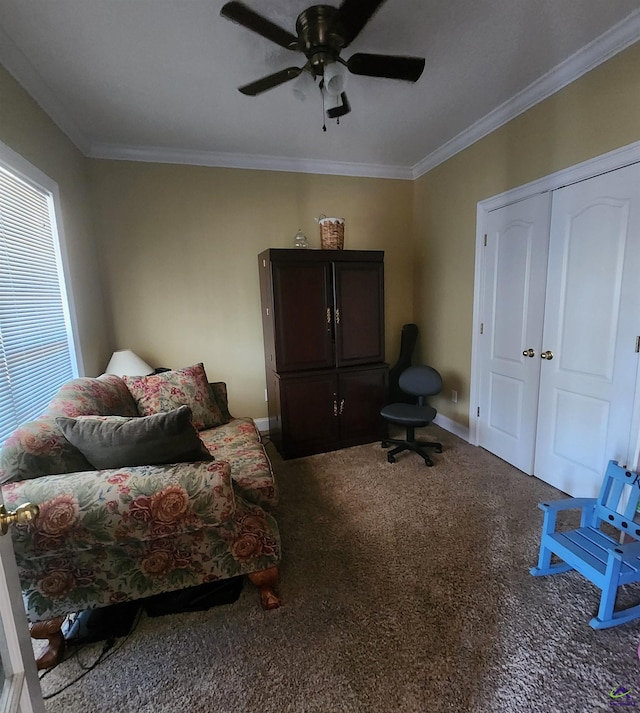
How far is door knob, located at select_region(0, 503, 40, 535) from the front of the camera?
0.71 meters

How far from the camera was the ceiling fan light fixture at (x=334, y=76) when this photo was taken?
1.66 meters

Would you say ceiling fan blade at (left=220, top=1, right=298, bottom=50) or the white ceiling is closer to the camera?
ceiling fan blade at (left=220, top=1, right=298, bottom=50)

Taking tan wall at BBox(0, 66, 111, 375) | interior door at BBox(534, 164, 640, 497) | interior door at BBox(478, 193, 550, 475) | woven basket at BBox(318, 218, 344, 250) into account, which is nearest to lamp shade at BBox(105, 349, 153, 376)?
tan wall at BBox(0, 66, 111, 375)

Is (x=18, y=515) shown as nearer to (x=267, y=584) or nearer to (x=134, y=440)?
(x=134, y=440)

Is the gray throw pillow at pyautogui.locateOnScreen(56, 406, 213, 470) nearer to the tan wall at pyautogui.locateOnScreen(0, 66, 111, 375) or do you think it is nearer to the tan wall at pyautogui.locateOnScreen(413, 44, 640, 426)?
the tan wall at pyautogui.locateOnScreen(0, 66, 111, 375)

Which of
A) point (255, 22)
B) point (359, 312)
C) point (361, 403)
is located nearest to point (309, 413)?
point (361, 403)

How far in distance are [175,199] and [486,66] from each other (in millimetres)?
2578

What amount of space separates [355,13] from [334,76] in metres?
0.24

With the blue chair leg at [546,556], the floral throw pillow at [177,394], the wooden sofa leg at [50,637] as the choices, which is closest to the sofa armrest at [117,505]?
the wooden sofa leg at [50,637]

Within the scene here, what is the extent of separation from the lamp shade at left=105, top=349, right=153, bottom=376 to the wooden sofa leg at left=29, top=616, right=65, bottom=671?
6.07ft

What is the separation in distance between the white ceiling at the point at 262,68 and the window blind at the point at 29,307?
0.70 metres

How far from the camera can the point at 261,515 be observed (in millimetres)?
1607

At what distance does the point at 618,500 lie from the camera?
1755mm

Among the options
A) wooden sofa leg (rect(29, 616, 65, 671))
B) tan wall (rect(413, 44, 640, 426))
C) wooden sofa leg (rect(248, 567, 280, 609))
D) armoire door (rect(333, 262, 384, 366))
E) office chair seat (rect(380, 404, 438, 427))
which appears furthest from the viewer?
armoire door (rect(333, 262, 384, 366))
